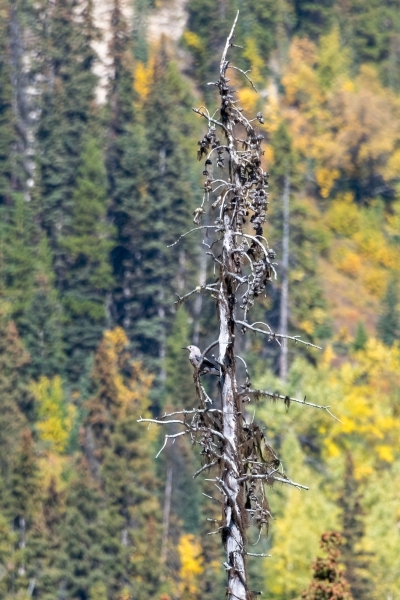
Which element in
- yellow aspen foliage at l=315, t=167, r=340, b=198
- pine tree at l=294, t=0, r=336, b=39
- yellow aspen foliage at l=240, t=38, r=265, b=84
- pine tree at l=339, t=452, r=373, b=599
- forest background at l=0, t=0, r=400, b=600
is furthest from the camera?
pine tree at l=294, t=0, r=336, b=39

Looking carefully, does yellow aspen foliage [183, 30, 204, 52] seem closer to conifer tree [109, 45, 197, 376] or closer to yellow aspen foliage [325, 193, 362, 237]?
conifer tree [109, 45, 197, 376]

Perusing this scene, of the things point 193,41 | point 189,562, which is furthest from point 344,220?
point 189,562

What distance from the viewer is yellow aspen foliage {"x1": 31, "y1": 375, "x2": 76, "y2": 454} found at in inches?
2569

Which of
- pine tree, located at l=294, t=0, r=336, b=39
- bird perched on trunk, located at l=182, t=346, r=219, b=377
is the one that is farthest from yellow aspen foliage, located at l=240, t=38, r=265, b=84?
bird perched on trunk, located at l=182, t=346, r=219, b=377

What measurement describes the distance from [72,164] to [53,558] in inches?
1712

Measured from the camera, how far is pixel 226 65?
8.83 m

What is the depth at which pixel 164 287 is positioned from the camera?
7988cm

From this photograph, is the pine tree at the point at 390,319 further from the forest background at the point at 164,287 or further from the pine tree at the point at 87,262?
the pine tree at the point at 87,262

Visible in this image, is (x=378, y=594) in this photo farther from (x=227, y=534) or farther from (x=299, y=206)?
(x=299, y=206)

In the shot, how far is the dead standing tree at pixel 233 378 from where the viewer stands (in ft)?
28.7

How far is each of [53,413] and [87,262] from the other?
→ 1628 centimetres

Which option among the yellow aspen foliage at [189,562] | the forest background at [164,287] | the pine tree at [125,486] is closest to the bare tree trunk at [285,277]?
the forest background at [164,287]

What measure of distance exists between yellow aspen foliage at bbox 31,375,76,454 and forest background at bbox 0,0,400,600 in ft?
0.44

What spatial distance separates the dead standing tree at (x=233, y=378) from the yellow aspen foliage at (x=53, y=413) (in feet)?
186
